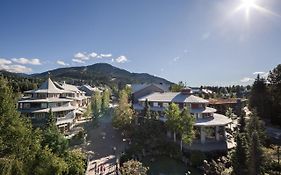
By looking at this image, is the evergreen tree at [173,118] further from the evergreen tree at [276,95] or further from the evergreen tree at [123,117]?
the evergreen tree at [276,95]

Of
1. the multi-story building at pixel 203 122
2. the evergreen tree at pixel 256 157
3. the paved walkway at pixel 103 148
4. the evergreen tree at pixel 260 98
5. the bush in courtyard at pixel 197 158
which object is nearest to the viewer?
the evergreen tree at pixel 256 157

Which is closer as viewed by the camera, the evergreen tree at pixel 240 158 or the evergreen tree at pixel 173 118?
the evergreen tree at pixel 240 158

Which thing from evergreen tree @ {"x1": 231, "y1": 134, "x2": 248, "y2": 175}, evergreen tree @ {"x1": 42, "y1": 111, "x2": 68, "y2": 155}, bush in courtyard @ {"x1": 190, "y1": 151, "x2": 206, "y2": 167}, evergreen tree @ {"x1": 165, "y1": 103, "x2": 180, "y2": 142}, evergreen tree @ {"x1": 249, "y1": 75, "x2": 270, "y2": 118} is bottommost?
bush in courtyard @ {"x1": 190, "y1": 151, "x2": 206, "y2": 167}

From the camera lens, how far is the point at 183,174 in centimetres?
3003

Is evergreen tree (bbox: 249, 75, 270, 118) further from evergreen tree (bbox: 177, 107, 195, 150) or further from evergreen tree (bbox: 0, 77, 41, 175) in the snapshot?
evergreen tree (bbox: 0, 77, 41, 175)

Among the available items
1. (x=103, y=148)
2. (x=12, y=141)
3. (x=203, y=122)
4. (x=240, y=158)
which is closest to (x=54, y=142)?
(x=12, y=141)

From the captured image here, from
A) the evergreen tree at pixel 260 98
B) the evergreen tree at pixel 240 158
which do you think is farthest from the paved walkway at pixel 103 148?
the evergreen tree at pixel 260 98

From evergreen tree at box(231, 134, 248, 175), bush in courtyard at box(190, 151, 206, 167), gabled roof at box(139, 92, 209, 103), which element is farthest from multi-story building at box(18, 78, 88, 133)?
evergreen tree at box(231, 134, 248, 175)

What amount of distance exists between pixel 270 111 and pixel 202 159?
31.1 m

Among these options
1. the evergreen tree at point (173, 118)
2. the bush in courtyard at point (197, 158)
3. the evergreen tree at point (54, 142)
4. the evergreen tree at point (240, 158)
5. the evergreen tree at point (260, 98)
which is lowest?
the bush in courtyard at point (197, 158)

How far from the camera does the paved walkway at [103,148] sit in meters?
30.0

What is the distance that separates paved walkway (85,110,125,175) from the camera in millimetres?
29956

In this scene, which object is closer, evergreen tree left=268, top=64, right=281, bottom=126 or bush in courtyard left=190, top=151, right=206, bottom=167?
bush in courtyard left=190, top=151, right=206, bottom=167

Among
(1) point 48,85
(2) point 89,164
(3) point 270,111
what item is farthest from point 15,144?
(3) point 270,111
